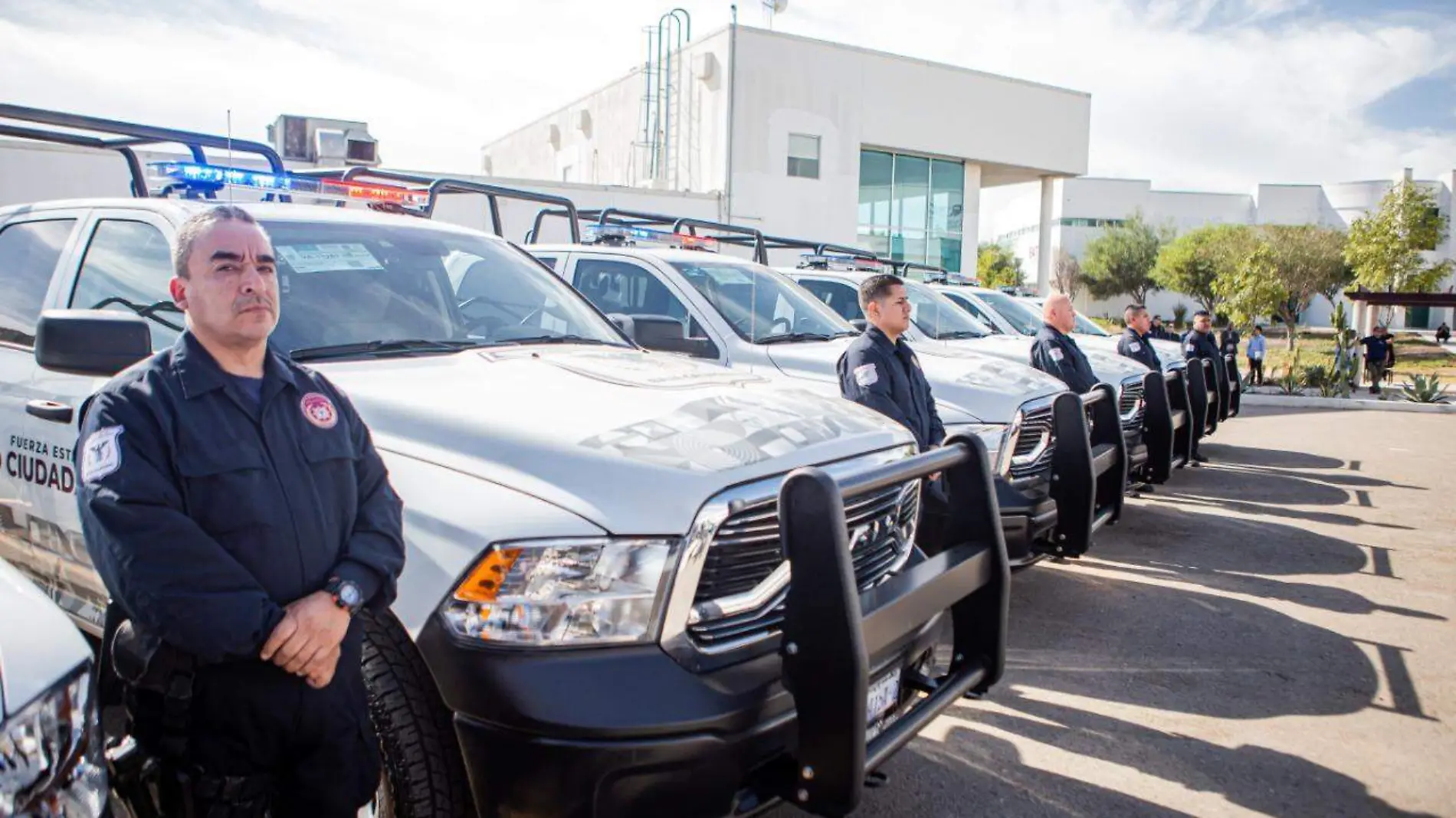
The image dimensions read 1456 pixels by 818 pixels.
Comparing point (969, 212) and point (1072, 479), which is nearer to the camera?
point (1072, 479)

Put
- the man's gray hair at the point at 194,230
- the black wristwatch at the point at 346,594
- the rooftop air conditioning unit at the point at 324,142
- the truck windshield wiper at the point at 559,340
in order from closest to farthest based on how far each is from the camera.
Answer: the black wristwatch at the point at 346,594, the man's gray hair at the point at 194,230, the truck windshield wiper at the point at 559,340, the rooftop air conditioning unit at the point at 324,142

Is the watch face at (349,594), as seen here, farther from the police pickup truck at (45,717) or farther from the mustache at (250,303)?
the mustache at (250,303)

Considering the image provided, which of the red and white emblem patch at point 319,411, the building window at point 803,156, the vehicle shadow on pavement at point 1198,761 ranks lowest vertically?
the vehicle shadow on pavement at point 1198,761

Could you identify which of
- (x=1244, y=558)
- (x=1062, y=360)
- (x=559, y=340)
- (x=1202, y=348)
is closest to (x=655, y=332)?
(x=559, y=340)

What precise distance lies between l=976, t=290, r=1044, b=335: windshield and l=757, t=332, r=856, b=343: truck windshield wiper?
5668 millimetres

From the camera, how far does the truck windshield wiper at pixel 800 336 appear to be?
628cm

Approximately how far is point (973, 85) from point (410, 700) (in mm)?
29834

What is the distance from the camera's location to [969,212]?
99.9 feet

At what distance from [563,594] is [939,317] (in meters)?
7.95

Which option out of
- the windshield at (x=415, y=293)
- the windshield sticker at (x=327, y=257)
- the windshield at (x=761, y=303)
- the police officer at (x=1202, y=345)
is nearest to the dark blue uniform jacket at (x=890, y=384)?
the windshield at (x=761, y=303)

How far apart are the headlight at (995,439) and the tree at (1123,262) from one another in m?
61.2

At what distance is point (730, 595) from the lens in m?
2.51

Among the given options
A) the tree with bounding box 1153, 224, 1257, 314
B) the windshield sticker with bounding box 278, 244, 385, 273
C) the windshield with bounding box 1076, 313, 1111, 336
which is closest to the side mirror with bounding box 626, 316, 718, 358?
the windshield sticker with bounding box 278, 244, 385, 273

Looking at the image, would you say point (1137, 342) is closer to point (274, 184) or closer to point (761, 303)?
point (761, 303)
